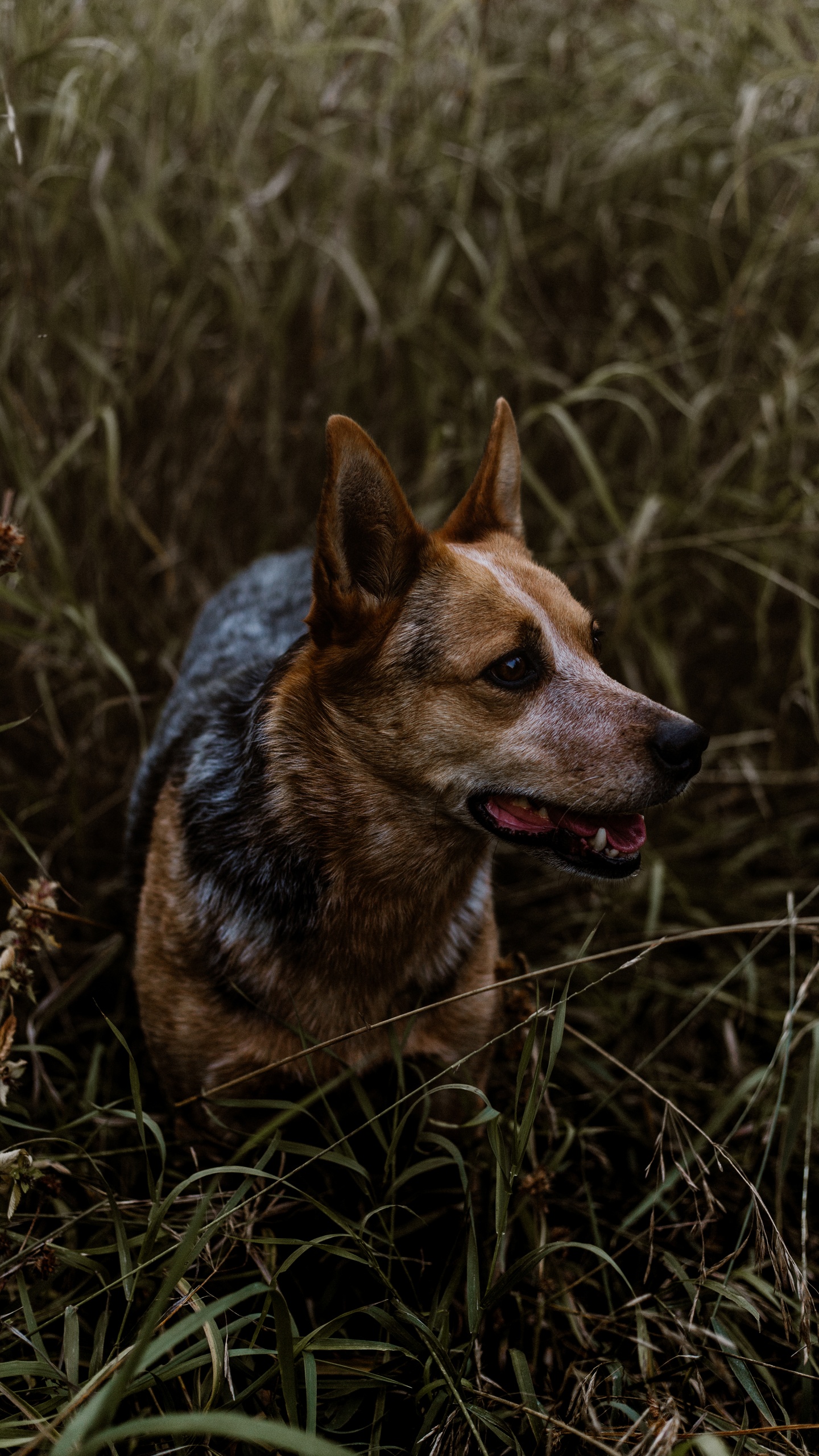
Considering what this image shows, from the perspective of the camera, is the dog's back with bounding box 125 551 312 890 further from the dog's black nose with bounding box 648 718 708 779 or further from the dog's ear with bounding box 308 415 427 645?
the dog's black nose with bounding box 648 718 708 779

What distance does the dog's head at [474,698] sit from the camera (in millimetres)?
1954

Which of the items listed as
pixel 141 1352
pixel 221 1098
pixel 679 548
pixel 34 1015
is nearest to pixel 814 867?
pixel 679 548

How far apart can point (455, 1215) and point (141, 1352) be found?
→ 116 centimetres

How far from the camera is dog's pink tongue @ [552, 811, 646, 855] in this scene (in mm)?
2039

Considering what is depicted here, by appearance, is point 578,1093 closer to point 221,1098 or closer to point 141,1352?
point 221,1098

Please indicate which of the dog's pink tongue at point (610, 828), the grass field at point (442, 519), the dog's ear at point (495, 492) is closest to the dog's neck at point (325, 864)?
the dog's pink tongue at point (610, 828)

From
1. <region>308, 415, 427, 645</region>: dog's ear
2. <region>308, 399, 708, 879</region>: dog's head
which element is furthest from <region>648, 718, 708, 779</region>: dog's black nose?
<region>308, 415, 427, 645</region>: dog's ear

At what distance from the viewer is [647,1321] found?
203cm

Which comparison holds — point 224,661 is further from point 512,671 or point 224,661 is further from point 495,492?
point 512,671

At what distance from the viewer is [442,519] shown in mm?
3594

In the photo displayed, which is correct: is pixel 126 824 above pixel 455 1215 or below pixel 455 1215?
above

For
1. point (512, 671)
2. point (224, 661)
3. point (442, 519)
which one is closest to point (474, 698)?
point (512, 671)

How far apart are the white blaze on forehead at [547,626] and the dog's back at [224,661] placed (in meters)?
0.49

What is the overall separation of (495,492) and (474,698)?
59 centimetres
